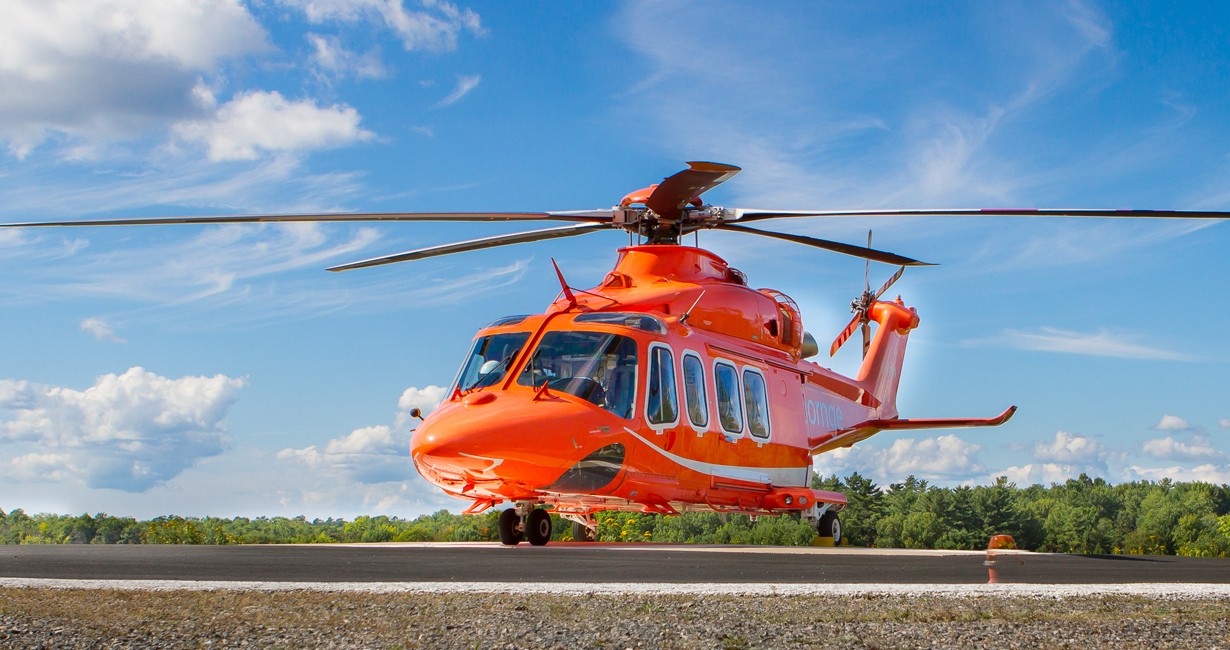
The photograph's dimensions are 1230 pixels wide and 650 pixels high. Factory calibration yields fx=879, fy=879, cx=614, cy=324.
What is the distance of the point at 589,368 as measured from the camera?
11508 millimetres

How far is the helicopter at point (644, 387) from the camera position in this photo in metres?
10.8

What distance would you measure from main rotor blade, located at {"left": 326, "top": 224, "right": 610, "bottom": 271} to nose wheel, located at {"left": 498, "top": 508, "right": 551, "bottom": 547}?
420 centimetres

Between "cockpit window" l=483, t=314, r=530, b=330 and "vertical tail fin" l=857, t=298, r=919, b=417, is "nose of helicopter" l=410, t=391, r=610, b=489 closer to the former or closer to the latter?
"cockpit window" l=483, t=314, r=530, b=330

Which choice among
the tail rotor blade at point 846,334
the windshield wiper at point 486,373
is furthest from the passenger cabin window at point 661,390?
the tail rotor blade at point 846,334

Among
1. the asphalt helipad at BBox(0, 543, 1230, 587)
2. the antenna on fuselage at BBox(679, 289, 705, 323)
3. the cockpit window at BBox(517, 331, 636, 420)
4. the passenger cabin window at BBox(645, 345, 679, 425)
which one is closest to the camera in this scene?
the asphalt helipad at BBox(0, 543, 1230, 587)

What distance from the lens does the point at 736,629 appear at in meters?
4.82

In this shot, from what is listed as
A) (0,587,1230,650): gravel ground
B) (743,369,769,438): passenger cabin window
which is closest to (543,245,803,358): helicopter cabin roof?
(743,369,769,438): passenger cabin window

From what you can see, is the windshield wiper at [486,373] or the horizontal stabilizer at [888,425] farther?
the horizontal stabilizer at [888,425]

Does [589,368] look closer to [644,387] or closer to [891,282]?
[644,387]

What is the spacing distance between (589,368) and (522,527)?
116 inches

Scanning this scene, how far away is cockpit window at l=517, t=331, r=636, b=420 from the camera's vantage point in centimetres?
1136

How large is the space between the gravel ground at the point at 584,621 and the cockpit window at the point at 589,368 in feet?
17.2

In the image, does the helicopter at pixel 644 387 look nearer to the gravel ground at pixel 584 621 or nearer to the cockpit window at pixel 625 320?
the cockpit window at pixel 625 320

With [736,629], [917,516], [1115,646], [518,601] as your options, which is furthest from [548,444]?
[917,516]
